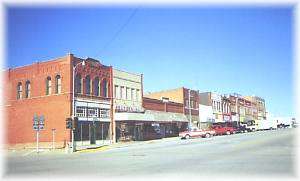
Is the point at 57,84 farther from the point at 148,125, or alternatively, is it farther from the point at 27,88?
the point at 148,125

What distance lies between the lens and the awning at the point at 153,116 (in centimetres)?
4694

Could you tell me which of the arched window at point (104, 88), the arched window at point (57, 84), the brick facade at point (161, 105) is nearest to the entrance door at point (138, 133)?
the brick facade at point (161, 105)

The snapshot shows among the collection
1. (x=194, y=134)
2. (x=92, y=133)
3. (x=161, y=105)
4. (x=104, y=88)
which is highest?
(x=104, y=88)

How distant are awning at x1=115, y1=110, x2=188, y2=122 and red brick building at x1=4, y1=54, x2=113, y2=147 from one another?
1754 millimetres

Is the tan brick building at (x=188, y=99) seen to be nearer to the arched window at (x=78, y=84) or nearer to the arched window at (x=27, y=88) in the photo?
the arched window at (x=78, y=84)

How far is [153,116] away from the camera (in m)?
53.0

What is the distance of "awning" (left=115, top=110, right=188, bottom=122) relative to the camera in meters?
46.9

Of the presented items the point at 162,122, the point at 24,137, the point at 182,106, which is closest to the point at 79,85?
the point at 24,137

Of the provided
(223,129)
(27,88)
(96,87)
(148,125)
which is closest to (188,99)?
(223,129)

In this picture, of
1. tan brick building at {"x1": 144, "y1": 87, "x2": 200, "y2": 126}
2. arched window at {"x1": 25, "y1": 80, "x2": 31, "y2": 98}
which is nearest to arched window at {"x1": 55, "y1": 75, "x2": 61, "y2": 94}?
arched window at {"x1": 25, "y1": 80, "x2": 31, "y2": 98}

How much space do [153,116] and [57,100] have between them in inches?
624

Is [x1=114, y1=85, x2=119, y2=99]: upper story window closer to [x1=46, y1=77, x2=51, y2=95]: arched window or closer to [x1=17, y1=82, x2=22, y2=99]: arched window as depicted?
[x1=46, y1=77, x2=51, y2=95]: arched window

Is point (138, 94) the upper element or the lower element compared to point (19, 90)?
lower

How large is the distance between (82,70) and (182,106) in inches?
1009
